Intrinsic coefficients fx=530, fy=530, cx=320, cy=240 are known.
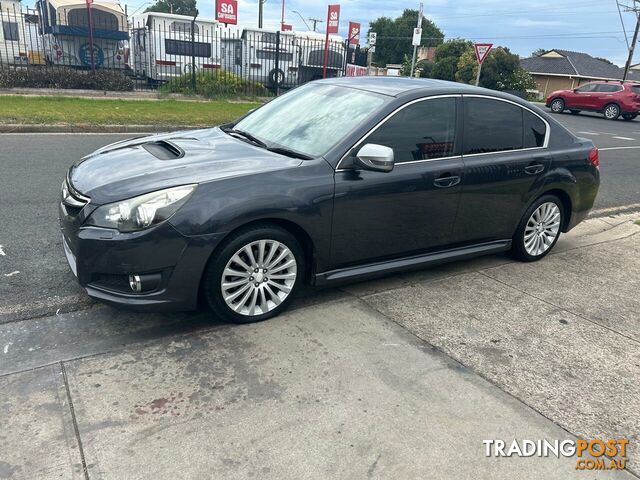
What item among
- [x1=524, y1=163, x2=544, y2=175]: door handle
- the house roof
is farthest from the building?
[x1=524, y1=163, x2=544, y2=175]: door handle

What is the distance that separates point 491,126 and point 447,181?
743 millimetres

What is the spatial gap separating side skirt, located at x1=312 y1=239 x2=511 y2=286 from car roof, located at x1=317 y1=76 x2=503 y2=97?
129 centimetres

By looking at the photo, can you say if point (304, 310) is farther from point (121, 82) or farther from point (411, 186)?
point (121, 82)

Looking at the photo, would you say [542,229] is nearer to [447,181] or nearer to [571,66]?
[447,181]

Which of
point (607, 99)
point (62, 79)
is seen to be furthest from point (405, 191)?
point (607, 99)

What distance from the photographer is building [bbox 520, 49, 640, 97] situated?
163 ft

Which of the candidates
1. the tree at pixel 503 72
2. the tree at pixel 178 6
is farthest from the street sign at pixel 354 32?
the tree at pixel 178 6

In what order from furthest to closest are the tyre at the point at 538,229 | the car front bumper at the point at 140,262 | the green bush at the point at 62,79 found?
the green bush at the point at 62,79 < the tyre at the point at 538,229 < the car front bumper at the point at 140,262

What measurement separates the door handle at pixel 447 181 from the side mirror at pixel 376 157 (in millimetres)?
637

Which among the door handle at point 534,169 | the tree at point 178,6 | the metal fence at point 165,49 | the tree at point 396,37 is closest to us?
the door handle at point 534,169

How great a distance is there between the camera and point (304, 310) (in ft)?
12.6

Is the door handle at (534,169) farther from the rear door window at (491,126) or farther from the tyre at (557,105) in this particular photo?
the tyre at (557,105)

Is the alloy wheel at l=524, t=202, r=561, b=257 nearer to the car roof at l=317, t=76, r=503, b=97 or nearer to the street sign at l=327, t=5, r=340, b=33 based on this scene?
the car roof at l=317, t=76, r=503, b=97

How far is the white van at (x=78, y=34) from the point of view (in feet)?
62.2
